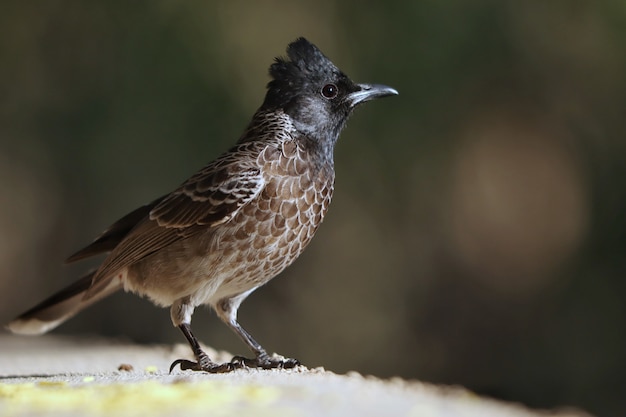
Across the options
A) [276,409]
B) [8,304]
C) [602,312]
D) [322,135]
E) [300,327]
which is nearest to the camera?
[276,409]

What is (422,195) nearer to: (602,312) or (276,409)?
(602,312)

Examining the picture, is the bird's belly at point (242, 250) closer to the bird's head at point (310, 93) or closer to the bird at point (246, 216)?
the bird at point (246, 216)

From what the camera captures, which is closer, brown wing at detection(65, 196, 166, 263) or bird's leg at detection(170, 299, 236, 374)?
bird's leg at detection(170, 299, 236, 374)

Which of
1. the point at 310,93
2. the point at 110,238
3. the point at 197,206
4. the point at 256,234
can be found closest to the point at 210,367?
the point at 256,234

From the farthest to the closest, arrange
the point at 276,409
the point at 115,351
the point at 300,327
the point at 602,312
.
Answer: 1. the point at 300,327
2. the point at 602,312
3. the point at 115,351
4. the point at 276,409

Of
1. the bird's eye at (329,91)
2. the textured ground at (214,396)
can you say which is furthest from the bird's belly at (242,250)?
the bird's eye at (329,91)

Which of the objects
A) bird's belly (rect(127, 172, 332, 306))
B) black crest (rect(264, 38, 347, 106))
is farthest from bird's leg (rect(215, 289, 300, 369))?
black crest (rect(264, 38, 347, 106))

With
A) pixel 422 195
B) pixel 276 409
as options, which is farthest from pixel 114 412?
pixel 422 195

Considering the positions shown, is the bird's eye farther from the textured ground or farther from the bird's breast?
the textured ground
